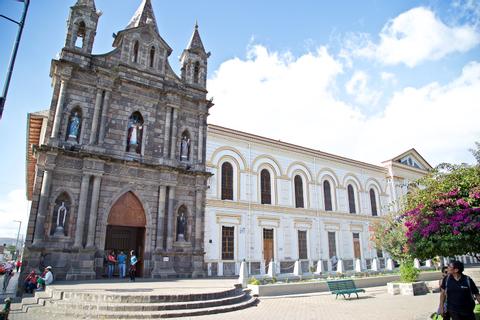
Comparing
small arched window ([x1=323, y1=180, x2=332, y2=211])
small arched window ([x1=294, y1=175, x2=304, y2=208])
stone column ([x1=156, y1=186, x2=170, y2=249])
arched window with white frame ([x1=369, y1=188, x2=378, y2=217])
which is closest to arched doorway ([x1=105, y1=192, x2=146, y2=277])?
stone column ([x1=156, y1=186, x2=170, y2=249])

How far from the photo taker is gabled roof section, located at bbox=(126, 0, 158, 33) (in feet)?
64.2

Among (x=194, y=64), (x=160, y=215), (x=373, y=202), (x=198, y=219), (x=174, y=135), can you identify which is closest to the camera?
(x=160, y=215)

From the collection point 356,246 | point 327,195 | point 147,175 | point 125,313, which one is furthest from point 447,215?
point 356,246

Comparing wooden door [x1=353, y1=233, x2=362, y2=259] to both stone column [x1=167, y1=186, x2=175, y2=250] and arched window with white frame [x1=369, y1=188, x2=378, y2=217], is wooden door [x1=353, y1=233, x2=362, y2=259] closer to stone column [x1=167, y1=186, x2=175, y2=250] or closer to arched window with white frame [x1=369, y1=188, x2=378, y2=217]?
arched window with white frame [x1=369, y1=188, x2=378, y2=217]

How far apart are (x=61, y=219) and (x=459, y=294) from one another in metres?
14.7

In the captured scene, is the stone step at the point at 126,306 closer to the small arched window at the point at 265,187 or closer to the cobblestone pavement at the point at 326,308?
the cobblestone pavement at the point at 326,308

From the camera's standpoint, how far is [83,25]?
56.2 feet

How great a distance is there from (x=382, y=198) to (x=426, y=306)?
928 inches

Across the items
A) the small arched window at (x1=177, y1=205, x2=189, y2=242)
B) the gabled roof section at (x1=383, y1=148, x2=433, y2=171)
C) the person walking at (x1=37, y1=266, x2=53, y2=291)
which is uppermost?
the gabled roof section at (x1=383, y1=148, x2=433, y2=171)

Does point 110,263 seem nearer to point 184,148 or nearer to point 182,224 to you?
point 182,224

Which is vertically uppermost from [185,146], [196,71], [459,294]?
[196,71]

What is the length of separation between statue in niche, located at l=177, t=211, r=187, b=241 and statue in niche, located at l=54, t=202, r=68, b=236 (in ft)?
17.9

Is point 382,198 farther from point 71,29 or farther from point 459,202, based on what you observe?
point 71,29

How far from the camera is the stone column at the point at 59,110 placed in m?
15.0
